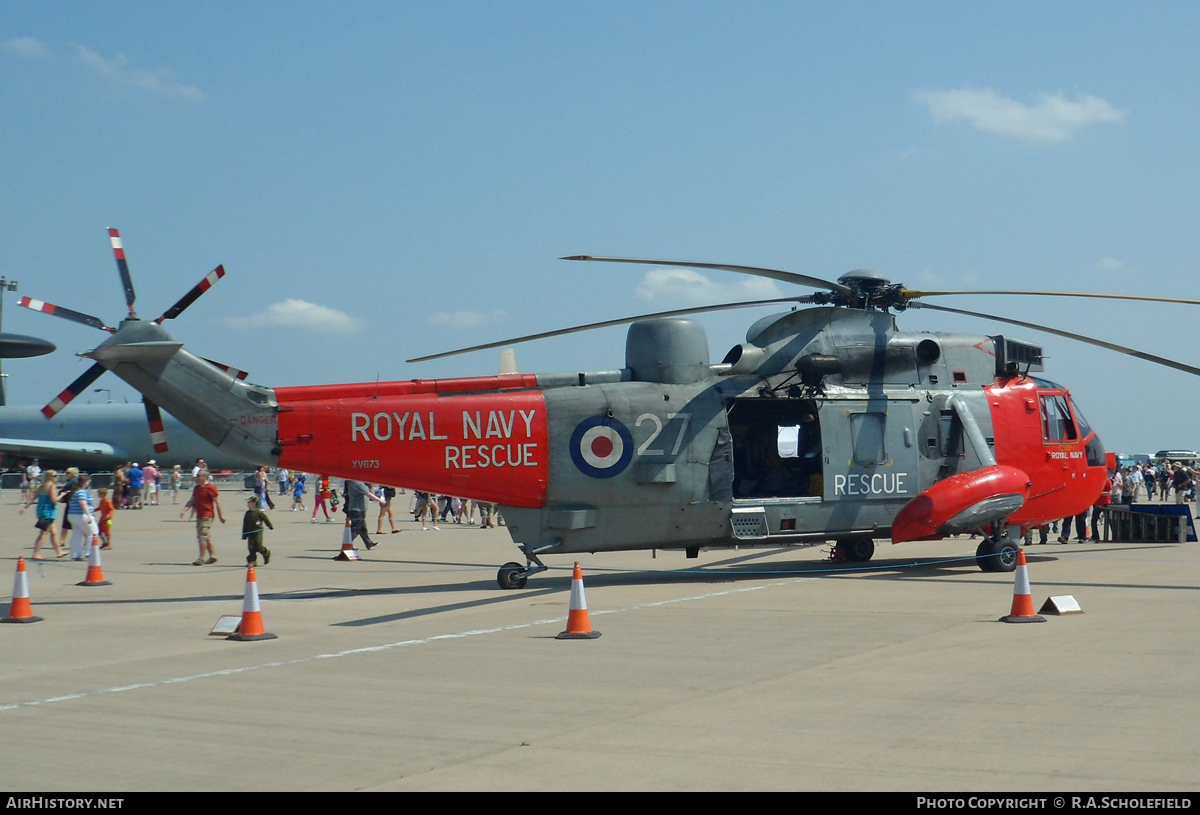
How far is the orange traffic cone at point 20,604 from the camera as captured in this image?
499 inches

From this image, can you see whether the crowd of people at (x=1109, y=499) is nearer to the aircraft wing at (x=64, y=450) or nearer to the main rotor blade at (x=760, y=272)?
the main rotor blade at (x=760, y=272)

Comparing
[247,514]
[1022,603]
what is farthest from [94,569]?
[1022,603]

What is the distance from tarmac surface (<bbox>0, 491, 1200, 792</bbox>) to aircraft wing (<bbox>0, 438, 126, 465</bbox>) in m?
42.3

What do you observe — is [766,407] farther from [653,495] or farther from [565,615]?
[565,615]

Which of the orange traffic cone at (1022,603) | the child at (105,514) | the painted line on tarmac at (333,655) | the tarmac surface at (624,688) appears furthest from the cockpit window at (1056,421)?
the child at (105,514)

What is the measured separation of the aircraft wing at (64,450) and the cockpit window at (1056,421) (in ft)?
163

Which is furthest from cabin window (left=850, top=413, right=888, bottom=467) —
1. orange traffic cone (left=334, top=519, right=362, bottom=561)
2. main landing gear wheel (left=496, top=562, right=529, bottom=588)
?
orange traffic cone (left=334, top=519, right=362, bottom=561)

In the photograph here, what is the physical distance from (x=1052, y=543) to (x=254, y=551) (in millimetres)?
16595

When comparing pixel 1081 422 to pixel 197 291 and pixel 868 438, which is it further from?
pixel 197 291

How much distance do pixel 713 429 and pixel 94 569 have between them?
9951mm

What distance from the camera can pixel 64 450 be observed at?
55.1 metres

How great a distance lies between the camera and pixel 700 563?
1883 centimetres
